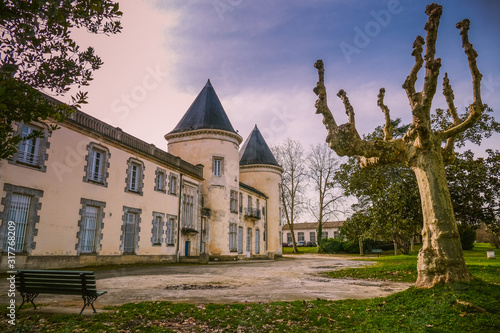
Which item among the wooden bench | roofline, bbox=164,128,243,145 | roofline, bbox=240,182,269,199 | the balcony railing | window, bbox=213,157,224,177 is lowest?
the wooden bench

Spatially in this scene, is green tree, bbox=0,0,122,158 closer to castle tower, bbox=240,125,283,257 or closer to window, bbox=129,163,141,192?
window, bbox=129,163,141,192

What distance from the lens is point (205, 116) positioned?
3061 cm

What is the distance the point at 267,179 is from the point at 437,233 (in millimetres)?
33997

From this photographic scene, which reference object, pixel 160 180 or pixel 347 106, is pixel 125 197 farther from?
pixel 347 106

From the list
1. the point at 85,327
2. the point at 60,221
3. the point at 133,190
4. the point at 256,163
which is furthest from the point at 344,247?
the point at 85,327

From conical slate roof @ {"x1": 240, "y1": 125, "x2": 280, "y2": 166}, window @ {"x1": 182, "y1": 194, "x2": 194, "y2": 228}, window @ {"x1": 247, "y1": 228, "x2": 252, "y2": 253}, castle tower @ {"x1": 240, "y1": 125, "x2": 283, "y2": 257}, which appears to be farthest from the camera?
conical slate roof @ {"x1": 240, "y1": 125, "x2": 280, "y2": 166}

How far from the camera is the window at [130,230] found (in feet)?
63.8

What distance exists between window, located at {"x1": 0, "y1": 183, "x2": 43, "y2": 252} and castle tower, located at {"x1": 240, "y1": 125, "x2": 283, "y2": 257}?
28290 mm

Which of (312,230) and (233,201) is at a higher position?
(233,201)

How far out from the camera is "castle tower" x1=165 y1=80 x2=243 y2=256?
2944 cm

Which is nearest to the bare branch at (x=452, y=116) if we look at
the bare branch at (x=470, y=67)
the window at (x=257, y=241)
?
the bare branch at (x=470, y=67)

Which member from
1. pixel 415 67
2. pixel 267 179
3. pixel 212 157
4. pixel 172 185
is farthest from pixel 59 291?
pixel 267 179

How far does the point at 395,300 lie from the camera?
6.73 metres

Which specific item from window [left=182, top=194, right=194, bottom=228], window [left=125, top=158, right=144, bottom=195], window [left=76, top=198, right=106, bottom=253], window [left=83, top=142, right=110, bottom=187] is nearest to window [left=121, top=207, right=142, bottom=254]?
window [left=125, top=158, right=144, bottom=195]
